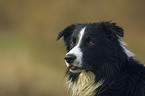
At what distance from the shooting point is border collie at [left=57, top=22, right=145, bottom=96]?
13.3 ft

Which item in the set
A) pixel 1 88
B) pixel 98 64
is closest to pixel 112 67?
pixel 98 64

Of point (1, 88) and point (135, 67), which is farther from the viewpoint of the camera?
point (1, 88)

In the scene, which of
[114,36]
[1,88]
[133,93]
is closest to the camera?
[133,93]

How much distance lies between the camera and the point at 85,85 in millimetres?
4426

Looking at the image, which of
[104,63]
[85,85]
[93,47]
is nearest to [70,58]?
[93,47]

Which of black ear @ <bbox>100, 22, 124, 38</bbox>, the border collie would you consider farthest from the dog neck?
black ear @ <bbox>100, 22, 124, 38</bbox>

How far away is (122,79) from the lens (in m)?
4.10

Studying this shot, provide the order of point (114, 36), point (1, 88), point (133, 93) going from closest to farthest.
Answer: point (133, 93)
point (114, 36)
point (1, 88)

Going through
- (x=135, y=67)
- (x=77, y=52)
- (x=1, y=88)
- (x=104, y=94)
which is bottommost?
(x=1, y=88)

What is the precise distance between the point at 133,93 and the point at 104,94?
431mm

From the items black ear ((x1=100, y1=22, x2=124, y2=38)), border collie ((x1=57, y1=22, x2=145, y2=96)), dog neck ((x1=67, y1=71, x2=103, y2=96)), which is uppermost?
black ear ((x1=100, y1=22, x2=124, y2=38))

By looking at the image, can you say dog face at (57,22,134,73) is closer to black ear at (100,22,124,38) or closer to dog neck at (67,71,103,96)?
black ear at (100,22,124,38)

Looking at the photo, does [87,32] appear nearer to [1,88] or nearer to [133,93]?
[133,93]

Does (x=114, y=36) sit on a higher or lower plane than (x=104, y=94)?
higher
